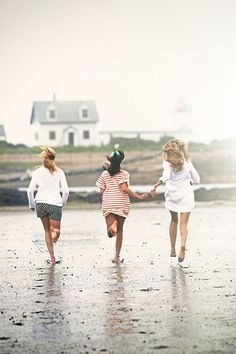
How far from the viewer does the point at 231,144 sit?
47.1 m

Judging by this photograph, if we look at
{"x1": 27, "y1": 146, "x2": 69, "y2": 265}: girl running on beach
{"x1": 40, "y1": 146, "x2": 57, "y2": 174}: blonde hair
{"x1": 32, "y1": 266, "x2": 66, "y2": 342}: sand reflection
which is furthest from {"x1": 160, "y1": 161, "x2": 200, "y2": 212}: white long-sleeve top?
{"x1": 32, "y1": 266, "x2": 66, "y2": 342}: sand reflection

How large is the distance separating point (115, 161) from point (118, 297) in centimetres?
403

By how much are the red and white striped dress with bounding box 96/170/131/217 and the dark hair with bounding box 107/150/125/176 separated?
71 millimetres

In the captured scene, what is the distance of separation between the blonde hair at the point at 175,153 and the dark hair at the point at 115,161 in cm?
70

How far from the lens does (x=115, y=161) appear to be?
13305mm

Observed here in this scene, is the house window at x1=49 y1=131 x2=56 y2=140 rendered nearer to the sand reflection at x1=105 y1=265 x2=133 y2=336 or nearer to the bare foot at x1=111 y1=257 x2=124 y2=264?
the bare foot at x1=111 y1=257 x2=124 y2=264

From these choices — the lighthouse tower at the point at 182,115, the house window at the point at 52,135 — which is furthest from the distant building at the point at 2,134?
the house window at the point at 52,135

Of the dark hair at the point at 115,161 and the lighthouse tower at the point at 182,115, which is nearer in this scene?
the dark hair at the point at 115,161

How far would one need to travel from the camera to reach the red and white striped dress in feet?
43.8

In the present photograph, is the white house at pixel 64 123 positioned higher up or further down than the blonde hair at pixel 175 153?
further down

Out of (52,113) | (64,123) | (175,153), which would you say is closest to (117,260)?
(175,153)

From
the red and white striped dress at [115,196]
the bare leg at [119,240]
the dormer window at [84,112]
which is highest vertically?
the red and white striped dress at [115,196]

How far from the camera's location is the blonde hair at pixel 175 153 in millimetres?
12875

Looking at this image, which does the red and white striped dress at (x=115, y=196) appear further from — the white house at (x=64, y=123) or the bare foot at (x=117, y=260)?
the white house at (x=64, y=123)
